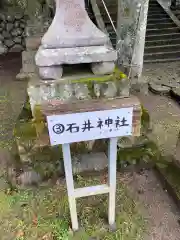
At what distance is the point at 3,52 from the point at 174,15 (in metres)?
6.06

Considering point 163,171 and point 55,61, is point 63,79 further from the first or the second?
point 163,171

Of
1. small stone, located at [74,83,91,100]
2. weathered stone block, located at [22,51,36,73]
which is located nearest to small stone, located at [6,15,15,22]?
weathered stone block, located at [22,51,36,73]

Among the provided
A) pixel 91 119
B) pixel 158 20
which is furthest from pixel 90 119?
pixel 158 20

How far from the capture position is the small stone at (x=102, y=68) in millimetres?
2514

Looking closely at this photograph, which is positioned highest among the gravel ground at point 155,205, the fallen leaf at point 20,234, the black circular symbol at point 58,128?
the black circular symbol at point 58,128

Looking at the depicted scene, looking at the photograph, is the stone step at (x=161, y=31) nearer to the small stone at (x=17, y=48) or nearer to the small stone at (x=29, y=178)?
the small stone at (x=17, y=48)

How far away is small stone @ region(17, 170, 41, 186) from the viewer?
3227 mm

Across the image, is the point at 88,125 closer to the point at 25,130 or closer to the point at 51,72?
the point at 51,72

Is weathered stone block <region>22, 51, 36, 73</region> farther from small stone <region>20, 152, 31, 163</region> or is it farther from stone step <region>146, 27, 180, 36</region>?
stone step <region>146, 27, 180, 36</region>

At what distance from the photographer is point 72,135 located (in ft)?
6.77

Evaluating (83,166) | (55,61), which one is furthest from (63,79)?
(83,166)

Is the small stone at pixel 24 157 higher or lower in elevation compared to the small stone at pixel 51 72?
lower

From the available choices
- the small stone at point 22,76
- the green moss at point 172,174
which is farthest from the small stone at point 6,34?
the green moss at point 172,174

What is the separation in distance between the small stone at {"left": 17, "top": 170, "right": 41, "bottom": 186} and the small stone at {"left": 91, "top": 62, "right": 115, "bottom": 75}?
4.99 feet
